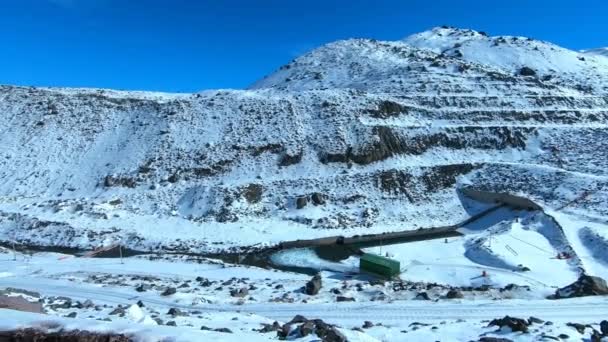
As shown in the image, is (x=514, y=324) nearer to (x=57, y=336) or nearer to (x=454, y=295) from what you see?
(x=454, y=295)

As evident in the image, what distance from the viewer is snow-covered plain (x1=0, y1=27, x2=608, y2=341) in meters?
19.5

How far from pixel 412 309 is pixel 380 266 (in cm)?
811

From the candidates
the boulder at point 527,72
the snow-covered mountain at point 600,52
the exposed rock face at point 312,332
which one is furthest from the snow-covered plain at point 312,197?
the snow-covered mountain at point 600,52

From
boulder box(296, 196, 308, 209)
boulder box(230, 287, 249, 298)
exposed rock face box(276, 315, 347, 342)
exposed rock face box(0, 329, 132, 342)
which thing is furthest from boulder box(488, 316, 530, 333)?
boulder box(296, 196, 308, 209)

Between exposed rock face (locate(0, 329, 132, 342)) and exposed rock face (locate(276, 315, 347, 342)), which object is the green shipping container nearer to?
exposed rock face (locate(276, 315, 347, 342))

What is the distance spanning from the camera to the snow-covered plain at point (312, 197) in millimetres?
19484

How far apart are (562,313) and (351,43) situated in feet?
256

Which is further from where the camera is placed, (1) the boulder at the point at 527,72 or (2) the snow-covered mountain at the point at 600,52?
(2) the snow-covered mountain at the point at 600,52

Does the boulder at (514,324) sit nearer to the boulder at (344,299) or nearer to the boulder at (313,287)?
the boulder at (344,299)

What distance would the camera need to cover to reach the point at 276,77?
83.9 m

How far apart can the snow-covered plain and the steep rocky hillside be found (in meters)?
0.19

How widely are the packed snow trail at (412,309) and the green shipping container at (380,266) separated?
6675 millimetres

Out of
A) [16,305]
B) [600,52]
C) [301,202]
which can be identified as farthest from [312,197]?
[600,52]

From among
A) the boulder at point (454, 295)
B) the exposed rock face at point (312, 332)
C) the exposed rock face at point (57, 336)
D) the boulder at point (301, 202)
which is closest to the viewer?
the exposed rock face at point (57, 336)
